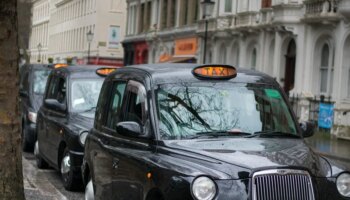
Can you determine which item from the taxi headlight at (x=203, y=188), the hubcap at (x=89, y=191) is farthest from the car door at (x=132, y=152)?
the hubcap at (x=89, y=191)

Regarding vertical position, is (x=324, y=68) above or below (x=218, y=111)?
above

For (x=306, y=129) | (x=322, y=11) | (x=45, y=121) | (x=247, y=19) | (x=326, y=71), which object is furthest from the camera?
(x=247, y=19)

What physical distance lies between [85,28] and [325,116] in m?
36.0

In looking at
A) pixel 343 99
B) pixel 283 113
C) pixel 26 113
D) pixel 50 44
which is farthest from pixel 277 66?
pixel 50 44

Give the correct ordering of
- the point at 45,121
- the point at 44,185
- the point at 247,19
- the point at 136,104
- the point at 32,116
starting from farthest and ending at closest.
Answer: the point at 247,19, the point at 32,116, the point at 45,121, the point at 44,185, the point at 136,104

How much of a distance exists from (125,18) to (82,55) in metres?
5.45

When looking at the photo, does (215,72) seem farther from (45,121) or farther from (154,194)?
(45,121)

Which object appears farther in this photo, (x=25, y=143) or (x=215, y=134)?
(x=25, y=143)

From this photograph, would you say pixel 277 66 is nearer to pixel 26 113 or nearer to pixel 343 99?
pixel 343 99

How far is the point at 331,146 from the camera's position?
22.1 m

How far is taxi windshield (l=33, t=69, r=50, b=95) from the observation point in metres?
15.2

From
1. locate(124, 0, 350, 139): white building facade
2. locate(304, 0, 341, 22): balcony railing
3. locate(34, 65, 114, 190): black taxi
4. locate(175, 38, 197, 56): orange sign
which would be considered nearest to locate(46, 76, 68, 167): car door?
locate(34, 65, 114, 190): black taxi

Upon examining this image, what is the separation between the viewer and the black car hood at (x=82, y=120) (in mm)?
9878

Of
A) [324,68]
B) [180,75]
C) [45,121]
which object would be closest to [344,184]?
[180,75]
